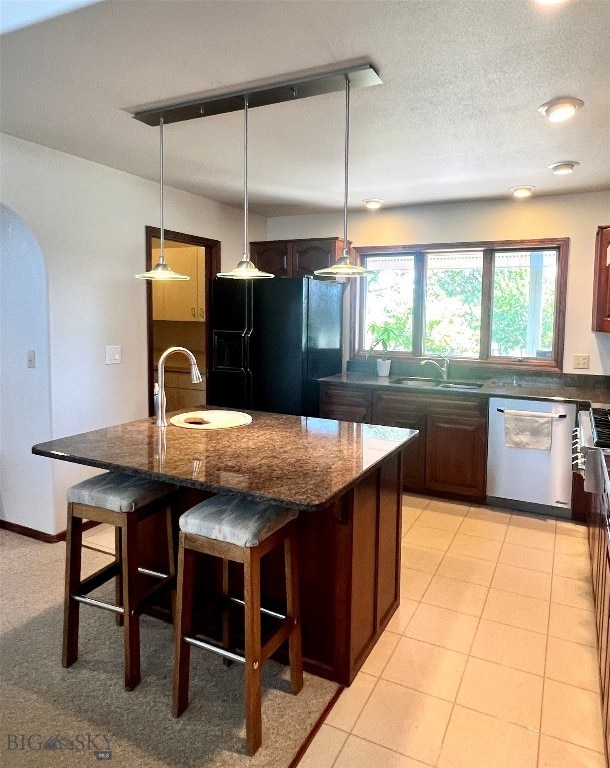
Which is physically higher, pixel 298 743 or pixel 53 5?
pixel 53 5

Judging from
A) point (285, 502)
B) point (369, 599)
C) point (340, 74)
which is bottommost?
point (369, 599)

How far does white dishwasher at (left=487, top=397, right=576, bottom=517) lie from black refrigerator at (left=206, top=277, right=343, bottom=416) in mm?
1503

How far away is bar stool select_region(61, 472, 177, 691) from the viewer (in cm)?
201

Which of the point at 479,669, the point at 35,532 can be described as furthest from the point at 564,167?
the point at 35,532

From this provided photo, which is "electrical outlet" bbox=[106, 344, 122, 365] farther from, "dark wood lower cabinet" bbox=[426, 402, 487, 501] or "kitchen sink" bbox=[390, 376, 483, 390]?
"dark wood lower cabinet" bbox=[426, 402, 487, 501]

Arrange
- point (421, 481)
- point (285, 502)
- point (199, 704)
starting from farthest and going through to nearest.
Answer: point (421, 481) → point (199, 704) → point (285, 502)

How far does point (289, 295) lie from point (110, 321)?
4.72 ft

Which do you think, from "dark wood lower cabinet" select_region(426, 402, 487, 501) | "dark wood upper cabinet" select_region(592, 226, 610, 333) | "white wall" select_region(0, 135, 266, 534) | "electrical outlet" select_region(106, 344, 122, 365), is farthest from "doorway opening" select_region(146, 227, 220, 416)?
"dark wood upper cabinet" select_region(592, 226, 610, 333)

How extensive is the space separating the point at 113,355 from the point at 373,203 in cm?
245

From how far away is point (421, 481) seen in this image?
4160 mm

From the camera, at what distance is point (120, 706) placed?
76.3 inches

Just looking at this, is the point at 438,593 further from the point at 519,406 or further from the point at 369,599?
the point at 519,406

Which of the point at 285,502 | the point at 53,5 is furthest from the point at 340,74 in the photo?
the point at 285,502

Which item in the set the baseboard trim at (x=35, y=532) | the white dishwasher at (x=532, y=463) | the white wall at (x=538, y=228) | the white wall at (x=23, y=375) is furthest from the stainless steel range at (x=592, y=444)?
the white wall at (x=23, y=375)
